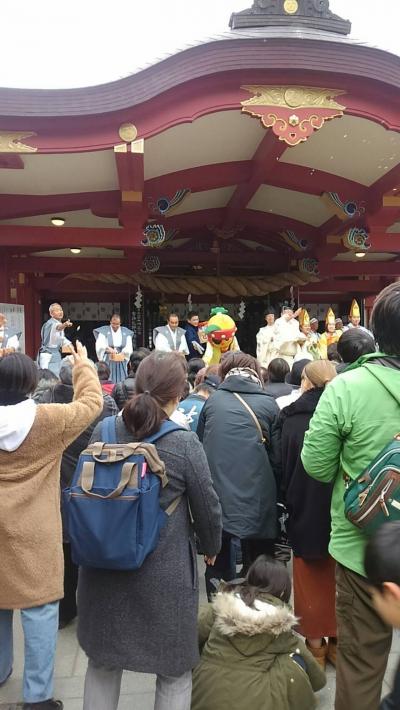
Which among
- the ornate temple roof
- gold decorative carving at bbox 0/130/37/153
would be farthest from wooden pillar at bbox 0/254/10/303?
the ornate temple roof

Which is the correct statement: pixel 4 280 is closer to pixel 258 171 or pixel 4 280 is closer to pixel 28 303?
pixel 28 303

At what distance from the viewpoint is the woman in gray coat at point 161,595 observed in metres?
1.72

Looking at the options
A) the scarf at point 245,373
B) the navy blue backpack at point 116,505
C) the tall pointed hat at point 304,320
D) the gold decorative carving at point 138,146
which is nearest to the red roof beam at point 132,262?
the tall pointed hat at point 304,320

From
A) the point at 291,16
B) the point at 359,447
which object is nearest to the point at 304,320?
the point at 291,16

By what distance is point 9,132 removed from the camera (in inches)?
217

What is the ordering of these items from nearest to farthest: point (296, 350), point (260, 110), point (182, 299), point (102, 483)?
point (102, 483) < point (260, 110) < point (296, 350) < point (182, 299)

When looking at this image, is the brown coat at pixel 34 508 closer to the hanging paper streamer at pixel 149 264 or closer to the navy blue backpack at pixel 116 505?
the navy blue backpack at pixel 116 505

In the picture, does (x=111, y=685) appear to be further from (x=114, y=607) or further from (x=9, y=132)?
(x=9, y=132)

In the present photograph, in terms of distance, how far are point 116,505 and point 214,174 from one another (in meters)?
6.61

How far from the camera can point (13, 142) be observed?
5.53 m

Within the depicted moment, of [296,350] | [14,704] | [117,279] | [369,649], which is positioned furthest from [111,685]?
[117,279]

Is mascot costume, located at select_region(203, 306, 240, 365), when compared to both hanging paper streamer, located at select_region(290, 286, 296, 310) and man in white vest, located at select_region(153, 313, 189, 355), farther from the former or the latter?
hanging paper streamer, located at select_region(290, 286, 296, 310)

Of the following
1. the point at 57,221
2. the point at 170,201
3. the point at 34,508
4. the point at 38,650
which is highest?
the point at 170,201

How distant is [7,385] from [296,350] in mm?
7158
